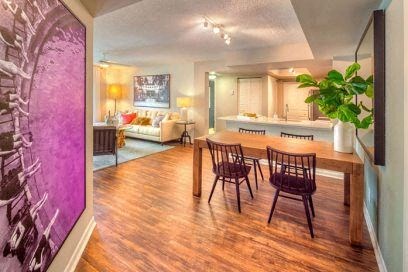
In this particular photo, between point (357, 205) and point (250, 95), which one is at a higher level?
point (250, 95)

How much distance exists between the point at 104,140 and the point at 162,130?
83.8 inches

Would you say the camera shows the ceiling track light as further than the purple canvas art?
Yes

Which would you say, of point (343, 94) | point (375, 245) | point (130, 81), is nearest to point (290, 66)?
point (343, 94)

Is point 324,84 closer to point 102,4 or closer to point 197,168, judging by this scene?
point 197,168

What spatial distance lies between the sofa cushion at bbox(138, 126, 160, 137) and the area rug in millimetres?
300

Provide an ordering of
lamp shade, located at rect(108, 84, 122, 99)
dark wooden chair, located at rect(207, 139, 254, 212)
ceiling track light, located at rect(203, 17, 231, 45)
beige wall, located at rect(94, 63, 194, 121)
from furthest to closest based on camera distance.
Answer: lamp shade, located at rect(108, 84, 122, 99) < beige wall, located at rect(94, 63, 194, 121) < ceiling track light, located at rect(203, 17, 231, 45) < dark wooden chair, located at rect(207, 139, 254, 212)

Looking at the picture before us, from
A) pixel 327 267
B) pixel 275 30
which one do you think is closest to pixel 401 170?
pixel 327 267

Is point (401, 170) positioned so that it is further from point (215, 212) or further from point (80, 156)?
point (80, 156)

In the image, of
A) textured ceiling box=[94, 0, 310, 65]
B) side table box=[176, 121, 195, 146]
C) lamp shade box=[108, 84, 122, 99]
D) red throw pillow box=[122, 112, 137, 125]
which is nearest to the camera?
textured ceiling box=[94, 0, 310, 65]

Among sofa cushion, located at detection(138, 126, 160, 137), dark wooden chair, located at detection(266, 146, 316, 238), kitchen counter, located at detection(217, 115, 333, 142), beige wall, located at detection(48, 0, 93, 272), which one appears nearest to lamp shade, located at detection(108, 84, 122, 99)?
sofa cushion, located at detection(138, 126, 160, 137)

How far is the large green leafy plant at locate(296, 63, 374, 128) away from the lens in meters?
2.06

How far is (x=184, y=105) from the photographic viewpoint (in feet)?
A: 21.6

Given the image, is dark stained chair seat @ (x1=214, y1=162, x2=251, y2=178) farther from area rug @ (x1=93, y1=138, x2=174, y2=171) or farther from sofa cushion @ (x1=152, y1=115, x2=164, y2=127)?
sofa cushion @ (x1=152, y1=115, x2=164, y2=127)

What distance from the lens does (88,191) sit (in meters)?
2.17
